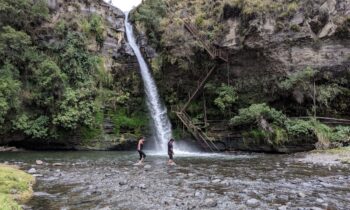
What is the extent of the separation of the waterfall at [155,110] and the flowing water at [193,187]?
1146cm

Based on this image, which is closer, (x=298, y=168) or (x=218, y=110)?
(x=298, y=168)

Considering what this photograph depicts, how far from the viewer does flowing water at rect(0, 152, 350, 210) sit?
31.6ft

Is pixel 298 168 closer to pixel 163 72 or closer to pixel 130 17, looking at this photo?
pixel 163 72

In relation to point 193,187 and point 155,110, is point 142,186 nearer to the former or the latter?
point 193,187

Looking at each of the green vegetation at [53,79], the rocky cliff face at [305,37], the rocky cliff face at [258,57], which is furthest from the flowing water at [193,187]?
the rocky cliff face at [305,37]

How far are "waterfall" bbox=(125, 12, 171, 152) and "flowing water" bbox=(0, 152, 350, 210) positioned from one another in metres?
11.5

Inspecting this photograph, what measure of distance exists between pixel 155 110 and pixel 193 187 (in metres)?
18.7

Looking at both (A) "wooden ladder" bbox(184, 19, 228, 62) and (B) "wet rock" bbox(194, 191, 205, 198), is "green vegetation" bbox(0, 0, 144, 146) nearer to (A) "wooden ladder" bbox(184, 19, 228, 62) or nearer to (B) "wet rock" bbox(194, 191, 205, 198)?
(A) "wooden ladder" bbox(184, 19, 228, 62)

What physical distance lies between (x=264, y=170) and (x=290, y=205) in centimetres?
651

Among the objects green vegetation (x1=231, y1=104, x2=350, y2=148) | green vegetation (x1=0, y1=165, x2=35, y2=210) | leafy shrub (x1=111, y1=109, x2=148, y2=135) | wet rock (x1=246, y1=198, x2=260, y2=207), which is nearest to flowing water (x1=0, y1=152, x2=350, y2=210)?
wet rock (x1=246, y1=198, x2=260, y2=207)

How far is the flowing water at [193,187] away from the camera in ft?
31.6

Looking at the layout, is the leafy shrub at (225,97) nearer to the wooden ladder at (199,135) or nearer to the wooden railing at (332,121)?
the wooden ladder at (199,135)

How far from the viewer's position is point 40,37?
1203 inches

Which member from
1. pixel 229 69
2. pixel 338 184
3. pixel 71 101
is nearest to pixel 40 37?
pixel 71 101
